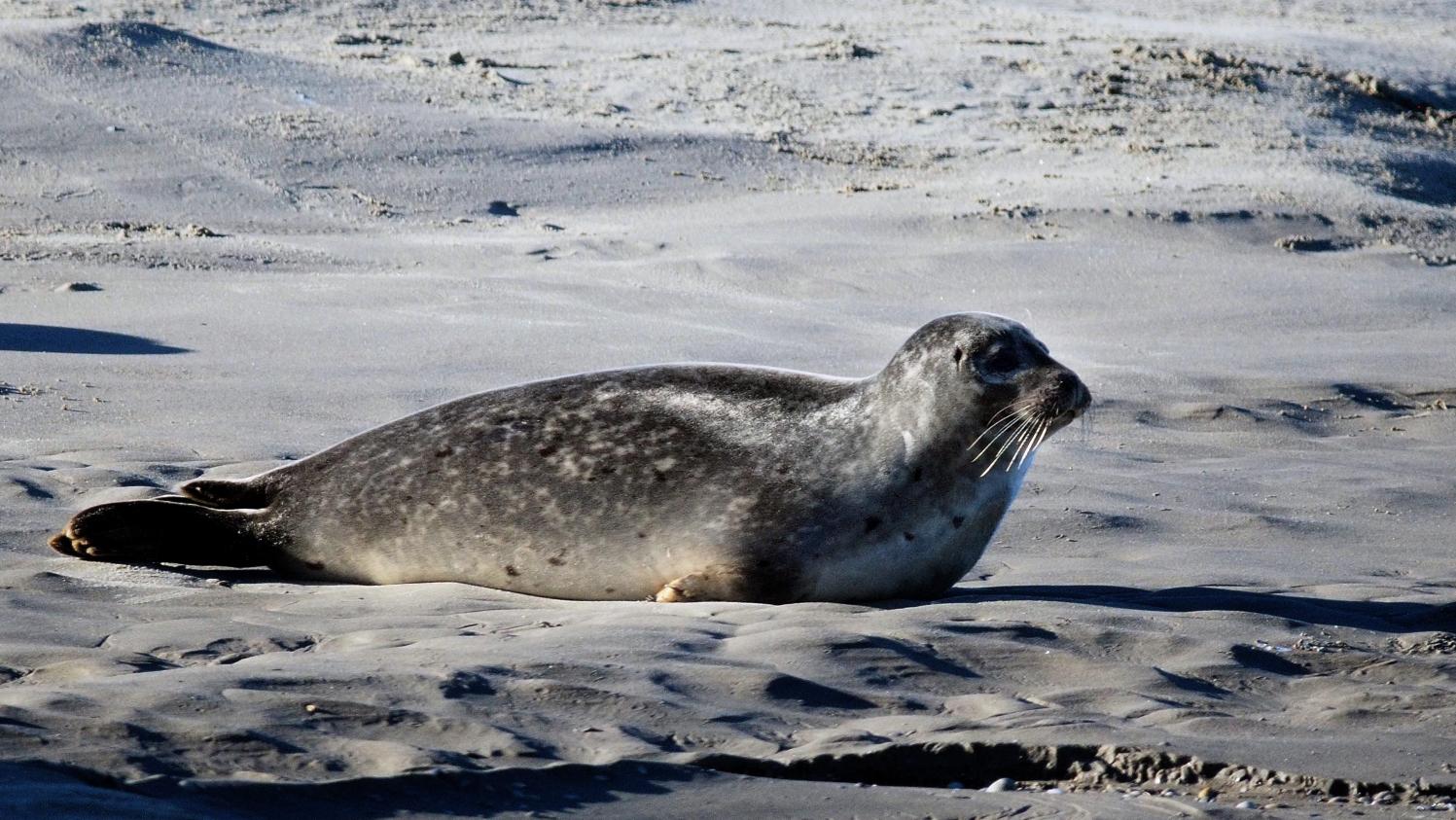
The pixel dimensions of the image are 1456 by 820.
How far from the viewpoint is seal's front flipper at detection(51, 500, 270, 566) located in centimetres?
453

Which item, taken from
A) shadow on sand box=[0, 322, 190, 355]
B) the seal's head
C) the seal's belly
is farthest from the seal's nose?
shadow on sand box=[0, 322, 190, 355]

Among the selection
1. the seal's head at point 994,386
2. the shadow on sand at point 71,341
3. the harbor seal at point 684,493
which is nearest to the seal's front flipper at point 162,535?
the harbor seal at point 684,493

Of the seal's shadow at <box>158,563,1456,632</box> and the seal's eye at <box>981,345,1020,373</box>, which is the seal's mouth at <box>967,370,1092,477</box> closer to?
the seal's eye at <box>981,345,1020,373</box>

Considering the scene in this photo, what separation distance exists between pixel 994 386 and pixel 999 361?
7 cm

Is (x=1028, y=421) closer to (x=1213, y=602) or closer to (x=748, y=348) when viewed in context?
(x=1213, y=602)

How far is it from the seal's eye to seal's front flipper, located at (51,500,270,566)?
68.1 inches

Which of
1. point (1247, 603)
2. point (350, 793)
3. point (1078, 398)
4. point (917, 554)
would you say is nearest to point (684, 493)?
point (917, 554)

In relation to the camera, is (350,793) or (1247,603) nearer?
(350,793)

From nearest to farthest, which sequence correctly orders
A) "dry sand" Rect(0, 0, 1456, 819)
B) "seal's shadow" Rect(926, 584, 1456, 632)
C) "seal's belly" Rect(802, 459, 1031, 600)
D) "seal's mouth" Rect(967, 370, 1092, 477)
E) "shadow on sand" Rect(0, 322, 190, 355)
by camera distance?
"dry sand" Rect(0, 0, 1456, 819) < "seal's shadow" Rect(926, 584, 1456, 632) < "seal's belly" Rect(802, 459, 1031, 600) < "seal's mouth" Rect(967, 370, 1092, 477) < "shadow on sand" Rect(0, 322, 190, 355)

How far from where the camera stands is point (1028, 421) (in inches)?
183

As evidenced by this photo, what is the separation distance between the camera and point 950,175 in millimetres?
11336

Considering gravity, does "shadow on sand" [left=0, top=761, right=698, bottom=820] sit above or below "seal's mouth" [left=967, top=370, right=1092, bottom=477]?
below

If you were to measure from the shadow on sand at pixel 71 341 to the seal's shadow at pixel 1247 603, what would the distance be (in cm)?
349

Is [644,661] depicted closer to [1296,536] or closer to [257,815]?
[257,815]
